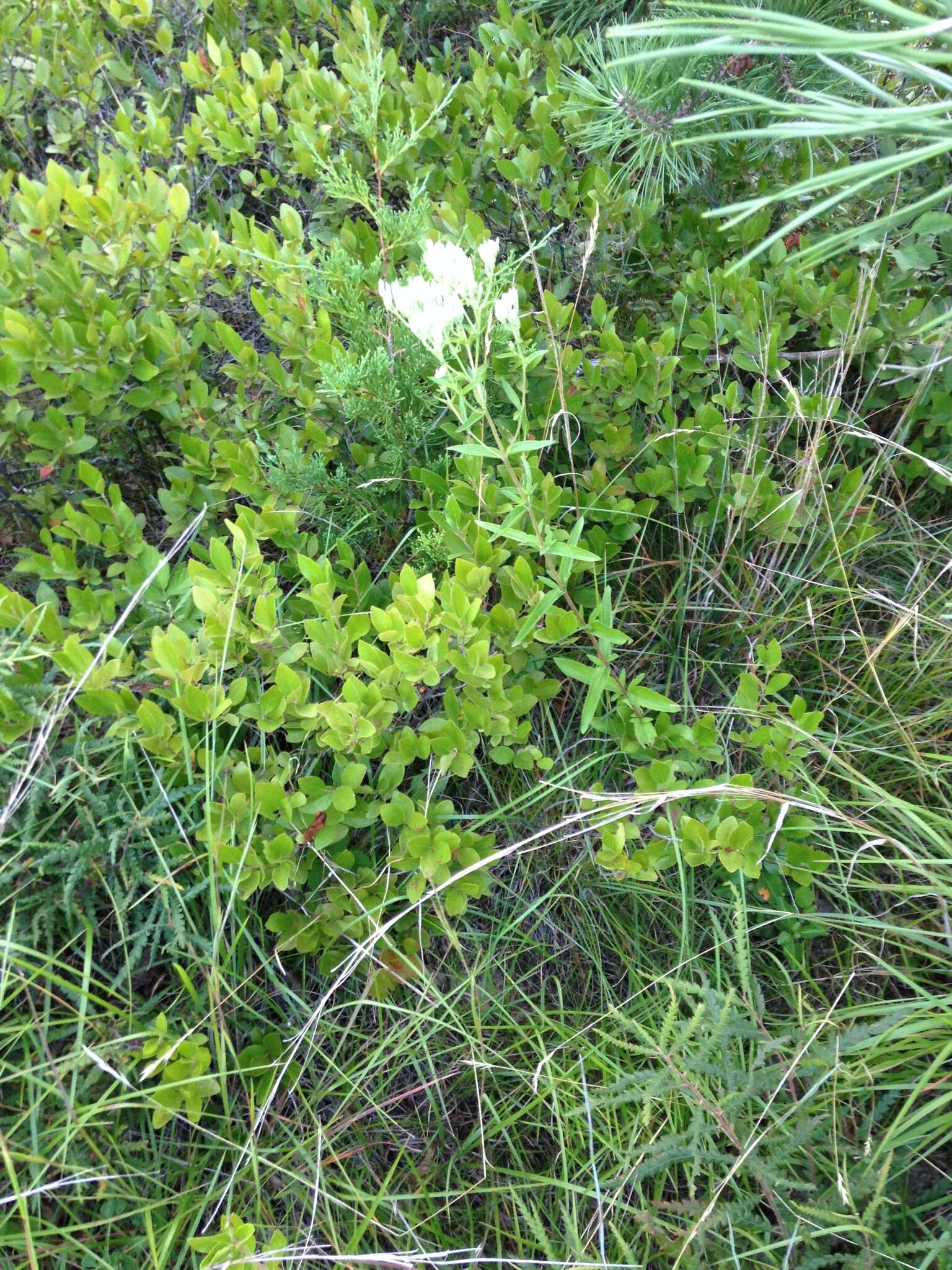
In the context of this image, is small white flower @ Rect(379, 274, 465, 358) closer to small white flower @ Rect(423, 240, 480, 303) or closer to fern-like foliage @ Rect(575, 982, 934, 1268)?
small white flower @ Rect(423, 240, 480, 303)

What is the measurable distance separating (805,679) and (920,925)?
21.6 inches

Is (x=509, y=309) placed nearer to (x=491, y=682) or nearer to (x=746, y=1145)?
(x=491, y=682)

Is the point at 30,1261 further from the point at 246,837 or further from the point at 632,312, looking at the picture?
the point at 632,312

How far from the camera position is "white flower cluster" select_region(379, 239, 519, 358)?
4.34 feet

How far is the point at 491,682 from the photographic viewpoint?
1492mm

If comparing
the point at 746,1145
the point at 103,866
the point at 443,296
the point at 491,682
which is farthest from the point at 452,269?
the point at 746,1145

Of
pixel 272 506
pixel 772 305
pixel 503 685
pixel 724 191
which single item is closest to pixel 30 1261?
pixel 503 685

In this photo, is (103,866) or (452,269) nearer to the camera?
(452,269)

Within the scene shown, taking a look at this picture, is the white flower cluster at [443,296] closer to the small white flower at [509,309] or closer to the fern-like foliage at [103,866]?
the small white flower at [509,309]

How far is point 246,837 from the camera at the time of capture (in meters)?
1.43

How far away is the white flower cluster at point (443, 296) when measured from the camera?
1324 millimetres

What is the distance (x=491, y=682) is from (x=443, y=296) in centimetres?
63

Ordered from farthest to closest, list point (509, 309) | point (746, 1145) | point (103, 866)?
point (103, 866) < point (509, 309) < point (746, 1145)

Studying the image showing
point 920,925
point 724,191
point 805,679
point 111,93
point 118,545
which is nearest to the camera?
point 920,925
